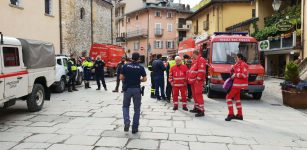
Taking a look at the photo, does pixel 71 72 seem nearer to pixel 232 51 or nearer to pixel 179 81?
pixel 179 81

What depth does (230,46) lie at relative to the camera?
13.6 meters

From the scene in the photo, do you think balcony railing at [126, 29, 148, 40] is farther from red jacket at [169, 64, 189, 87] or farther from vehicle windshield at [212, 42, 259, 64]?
red jacket at [169, 64, 189, 87]

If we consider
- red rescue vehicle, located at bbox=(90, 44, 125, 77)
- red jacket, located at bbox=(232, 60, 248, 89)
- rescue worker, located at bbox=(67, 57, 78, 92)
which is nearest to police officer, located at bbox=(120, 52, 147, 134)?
red jacket, located at bbox=(232, 60, 248, 89)

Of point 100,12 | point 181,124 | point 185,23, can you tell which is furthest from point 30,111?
point 185,23

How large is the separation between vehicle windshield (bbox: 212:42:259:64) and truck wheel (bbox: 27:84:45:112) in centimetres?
686

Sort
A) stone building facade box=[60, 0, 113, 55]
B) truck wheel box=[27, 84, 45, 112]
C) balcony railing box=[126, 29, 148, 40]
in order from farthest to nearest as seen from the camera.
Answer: balcony railing box=[126, 29, 148, 40]
stone building facade box=[60, 0, 113, 55]
truck wheel box=[27, 84, 45, 112]

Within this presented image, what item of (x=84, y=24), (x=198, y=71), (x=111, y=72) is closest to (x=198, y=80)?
(x=198, y=71)

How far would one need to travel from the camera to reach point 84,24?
32.6m

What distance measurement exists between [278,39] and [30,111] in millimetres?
16797

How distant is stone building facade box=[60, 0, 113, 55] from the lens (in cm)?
2738

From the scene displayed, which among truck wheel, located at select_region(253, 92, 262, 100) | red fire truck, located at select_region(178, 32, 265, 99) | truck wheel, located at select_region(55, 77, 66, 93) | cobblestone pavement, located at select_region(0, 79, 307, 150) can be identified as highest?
red fire truck, located at select_region(178, 32, 265, 99)

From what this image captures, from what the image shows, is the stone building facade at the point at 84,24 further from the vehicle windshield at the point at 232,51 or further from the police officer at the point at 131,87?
the police officer at the point at 131,87

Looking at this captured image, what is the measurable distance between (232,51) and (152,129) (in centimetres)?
719

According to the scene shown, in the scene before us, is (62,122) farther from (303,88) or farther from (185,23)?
(185,23)
